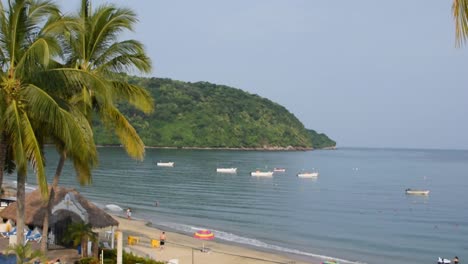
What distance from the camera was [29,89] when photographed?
972 centimetres

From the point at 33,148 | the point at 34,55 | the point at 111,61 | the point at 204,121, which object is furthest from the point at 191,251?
the point at 204,121

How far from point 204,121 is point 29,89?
15403 cm

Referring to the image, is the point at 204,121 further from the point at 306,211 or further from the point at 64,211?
the point at 64,211

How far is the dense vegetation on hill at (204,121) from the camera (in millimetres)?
157000

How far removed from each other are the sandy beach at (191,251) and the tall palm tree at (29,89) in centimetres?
1067

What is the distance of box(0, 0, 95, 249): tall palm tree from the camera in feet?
31.9

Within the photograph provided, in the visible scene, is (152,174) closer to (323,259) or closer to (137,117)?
(323,259)

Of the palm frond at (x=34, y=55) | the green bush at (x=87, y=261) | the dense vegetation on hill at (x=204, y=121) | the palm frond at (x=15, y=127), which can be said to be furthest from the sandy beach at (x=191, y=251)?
the dense vegetation on hill at (x=204, y=121)

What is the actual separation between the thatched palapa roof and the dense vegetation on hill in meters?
128

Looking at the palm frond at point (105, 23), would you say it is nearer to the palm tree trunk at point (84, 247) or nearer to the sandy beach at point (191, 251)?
the palm tree trunk at point (84, 247)

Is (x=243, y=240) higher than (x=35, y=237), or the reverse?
(x=35, y=237)

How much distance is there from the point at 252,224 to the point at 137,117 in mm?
121873

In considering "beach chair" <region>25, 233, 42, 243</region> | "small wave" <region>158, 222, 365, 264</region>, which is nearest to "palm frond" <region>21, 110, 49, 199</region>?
"beach chair" <region>25, 233, 42, 243</region>

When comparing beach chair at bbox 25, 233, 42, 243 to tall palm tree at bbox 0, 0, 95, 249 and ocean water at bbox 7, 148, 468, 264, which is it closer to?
tall palm tree at bbox 0, 0, 95, 249
